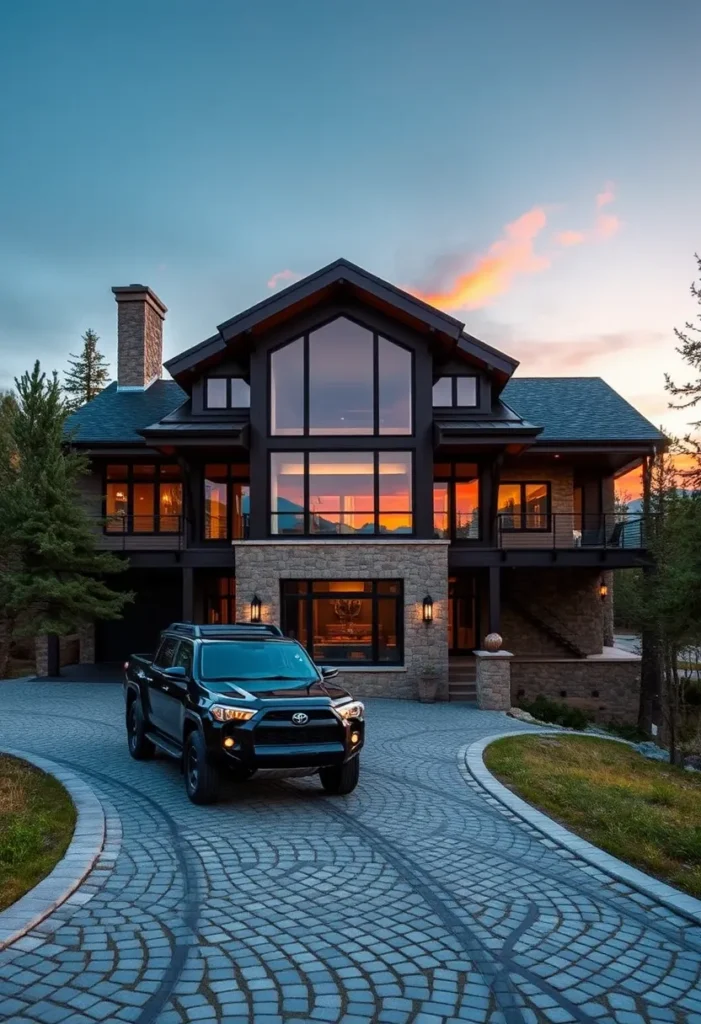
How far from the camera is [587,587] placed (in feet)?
76.3

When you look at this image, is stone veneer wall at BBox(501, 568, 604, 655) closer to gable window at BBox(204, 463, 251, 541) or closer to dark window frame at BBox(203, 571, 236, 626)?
gable window at BBox(204, 463, 251, 541)

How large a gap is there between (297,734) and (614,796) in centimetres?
398

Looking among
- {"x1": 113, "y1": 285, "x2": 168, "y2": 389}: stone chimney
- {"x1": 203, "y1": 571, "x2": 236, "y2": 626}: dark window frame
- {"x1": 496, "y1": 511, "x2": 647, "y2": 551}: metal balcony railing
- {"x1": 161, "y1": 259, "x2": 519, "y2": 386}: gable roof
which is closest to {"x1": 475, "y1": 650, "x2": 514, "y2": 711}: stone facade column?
{"x1": 496, "y1": 511, "x2": 647, "y2": 551}: metal balcony railing

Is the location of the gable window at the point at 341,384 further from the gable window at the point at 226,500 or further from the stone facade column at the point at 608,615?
the stone facade column at the point at 608,615

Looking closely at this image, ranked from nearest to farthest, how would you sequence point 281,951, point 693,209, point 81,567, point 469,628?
point 281,951
point 693,209
point 81,567
point 469,628

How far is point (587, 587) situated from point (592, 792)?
15.9 metres

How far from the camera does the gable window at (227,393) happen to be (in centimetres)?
1966

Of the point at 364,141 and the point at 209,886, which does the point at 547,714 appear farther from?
the point at 364,141

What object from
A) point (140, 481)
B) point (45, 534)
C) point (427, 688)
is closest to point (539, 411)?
point (427, 688)

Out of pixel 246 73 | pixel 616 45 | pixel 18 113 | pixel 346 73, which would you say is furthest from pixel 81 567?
pixel 616 45

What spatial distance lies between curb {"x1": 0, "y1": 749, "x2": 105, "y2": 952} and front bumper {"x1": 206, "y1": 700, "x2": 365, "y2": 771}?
1.42m

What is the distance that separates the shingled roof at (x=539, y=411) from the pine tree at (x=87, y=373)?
30449mm

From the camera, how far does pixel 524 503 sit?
2267 cm

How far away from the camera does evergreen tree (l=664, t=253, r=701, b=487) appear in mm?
12492
